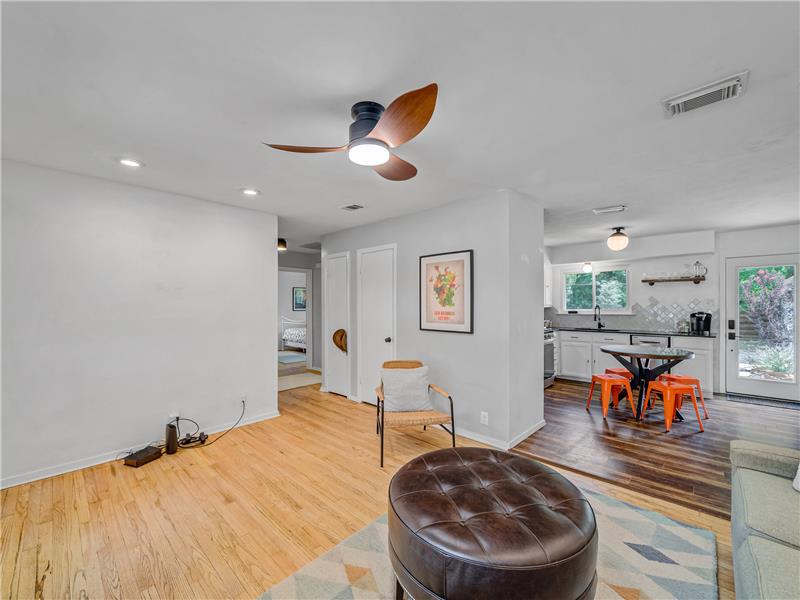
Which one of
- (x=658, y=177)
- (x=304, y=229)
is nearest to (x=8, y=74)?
(x=304, y=229)

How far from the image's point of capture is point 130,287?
3.13 metres

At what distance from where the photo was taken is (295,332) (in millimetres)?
9250

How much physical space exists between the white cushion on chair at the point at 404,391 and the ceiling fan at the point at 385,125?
2028 mm

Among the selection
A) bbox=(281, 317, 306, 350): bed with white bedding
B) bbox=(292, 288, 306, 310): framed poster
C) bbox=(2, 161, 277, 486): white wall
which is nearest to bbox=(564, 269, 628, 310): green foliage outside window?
bbox=(2, 161, 277, 486): white wall

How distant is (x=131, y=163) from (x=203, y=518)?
105 inches

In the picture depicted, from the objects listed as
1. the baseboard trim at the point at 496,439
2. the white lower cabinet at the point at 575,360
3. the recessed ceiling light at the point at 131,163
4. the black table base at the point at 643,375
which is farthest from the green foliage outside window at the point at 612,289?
the recessed ceiling light at the point at 131,163

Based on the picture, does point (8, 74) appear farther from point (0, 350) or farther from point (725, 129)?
point (725, 129)

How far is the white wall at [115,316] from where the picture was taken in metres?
2.66

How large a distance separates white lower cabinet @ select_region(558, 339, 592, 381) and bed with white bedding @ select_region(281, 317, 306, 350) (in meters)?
6.23

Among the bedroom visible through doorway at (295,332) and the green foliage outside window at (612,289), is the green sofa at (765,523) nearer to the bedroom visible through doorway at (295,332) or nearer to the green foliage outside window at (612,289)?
the green foliage outside window at (612,289)

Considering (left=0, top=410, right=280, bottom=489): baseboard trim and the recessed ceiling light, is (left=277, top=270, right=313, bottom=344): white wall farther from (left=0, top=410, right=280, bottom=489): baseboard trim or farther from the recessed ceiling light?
the recessed ceiling light

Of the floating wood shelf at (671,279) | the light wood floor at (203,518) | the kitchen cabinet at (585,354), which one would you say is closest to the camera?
the light wood floor at (203,518)

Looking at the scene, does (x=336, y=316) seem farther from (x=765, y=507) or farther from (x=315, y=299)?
(x=765, y=507)

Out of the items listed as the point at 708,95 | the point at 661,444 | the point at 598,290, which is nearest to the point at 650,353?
the point at 661,444
